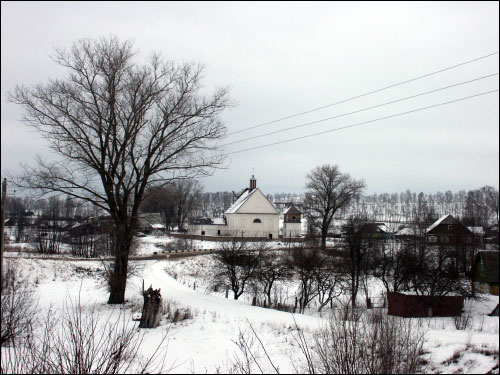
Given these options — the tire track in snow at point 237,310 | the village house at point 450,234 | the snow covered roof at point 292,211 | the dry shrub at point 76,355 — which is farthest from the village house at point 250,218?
the dry shrub at point 76,355

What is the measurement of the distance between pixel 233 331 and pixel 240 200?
4303 cm

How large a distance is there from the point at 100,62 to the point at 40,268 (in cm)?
1813

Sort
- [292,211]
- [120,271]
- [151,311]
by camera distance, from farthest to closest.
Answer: [292,211]
[120,271]
[151,311]

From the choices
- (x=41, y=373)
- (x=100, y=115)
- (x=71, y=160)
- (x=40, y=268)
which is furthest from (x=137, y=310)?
(x=40, y=268)

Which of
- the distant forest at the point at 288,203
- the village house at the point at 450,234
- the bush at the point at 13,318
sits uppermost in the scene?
the distant forest at the point at 288,203

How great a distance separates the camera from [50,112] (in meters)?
16.0

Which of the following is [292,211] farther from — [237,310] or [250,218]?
[237,310]

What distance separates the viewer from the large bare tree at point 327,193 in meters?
48.3

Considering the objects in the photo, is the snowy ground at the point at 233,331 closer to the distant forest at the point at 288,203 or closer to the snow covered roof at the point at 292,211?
the distant forest at the point at 288,203

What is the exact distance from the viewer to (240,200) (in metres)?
55.4

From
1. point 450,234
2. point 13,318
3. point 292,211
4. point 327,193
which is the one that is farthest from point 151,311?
point 292,211

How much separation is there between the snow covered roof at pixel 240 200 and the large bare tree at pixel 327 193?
8124 mm

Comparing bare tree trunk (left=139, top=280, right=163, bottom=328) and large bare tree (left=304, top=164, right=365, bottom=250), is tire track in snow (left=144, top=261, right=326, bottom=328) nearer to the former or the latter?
bare tree trunk (left=139, top=280, right=163, bottom=328)

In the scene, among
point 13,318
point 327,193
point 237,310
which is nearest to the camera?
point 13,318
